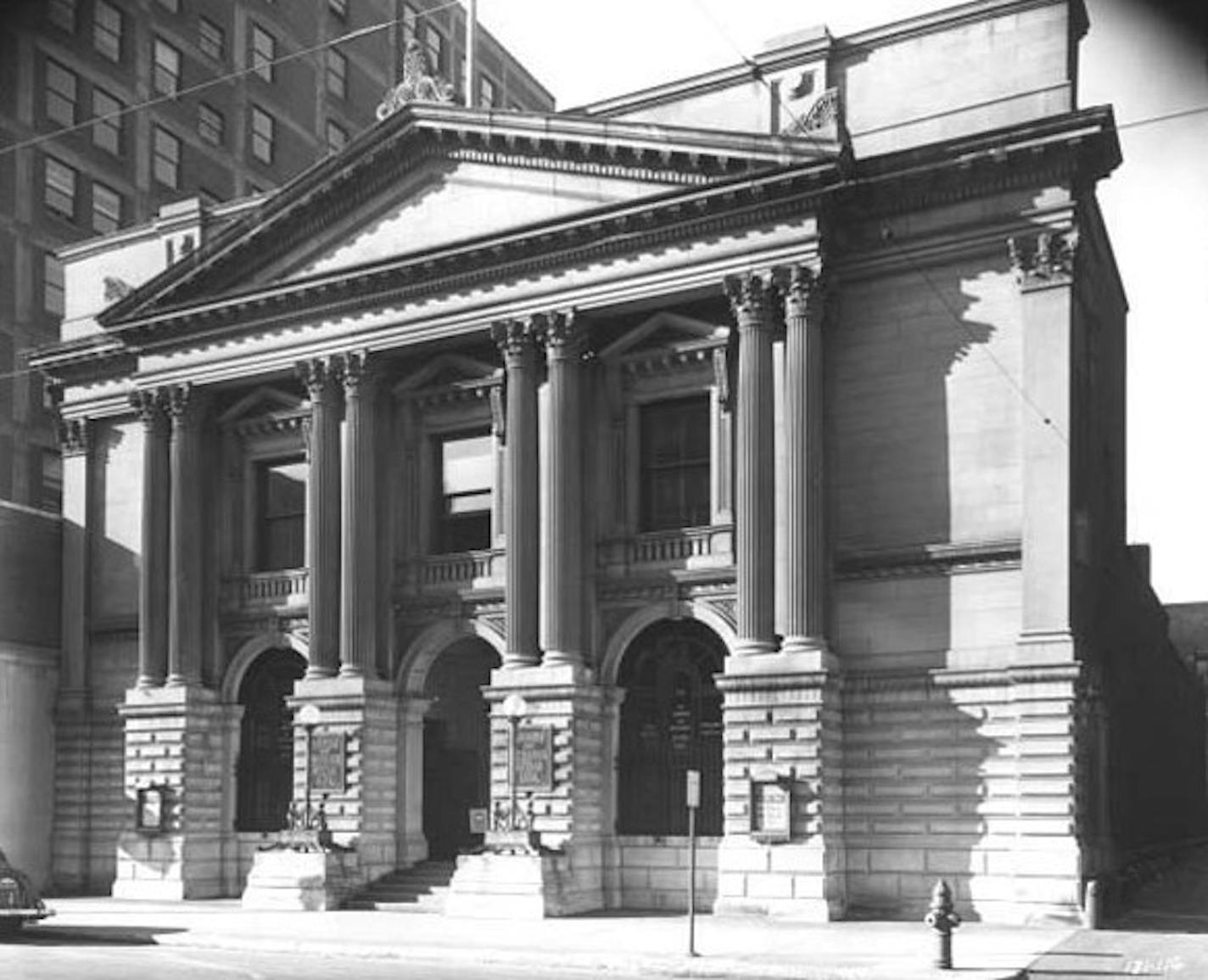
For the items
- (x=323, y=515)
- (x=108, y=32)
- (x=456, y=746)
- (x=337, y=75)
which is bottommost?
(x=456, y=746)

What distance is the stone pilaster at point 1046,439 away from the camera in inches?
1010

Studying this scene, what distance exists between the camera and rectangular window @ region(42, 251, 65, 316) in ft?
186

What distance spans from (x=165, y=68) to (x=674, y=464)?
1540 inches

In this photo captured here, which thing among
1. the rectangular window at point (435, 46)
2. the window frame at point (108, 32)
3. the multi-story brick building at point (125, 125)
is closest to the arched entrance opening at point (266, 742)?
the multi-story brick building at point (125, 125)

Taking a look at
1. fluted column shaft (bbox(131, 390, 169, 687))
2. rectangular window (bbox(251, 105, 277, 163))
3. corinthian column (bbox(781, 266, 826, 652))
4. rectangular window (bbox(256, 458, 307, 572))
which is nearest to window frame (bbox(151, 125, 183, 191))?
rectangular window (bbox(251, 105, 277, 163))

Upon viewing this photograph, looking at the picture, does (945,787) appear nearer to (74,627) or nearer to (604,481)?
(604,481)

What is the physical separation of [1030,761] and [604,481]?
33.5 ft

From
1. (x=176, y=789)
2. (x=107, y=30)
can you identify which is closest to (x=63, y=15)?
(x=107, y=30)

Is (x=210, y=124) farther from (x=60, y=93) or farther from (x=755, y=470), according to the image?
(x=755, y=470)

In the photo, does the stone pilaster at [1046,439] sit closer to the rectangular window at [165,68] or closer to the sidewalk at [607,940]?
the sidewalk at [607,940]

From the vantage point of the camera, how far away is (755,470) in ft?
91.7

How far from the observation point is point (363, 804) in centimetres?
3144

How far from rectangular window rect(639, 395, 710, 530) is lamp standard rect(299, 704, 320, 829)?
7916 mm

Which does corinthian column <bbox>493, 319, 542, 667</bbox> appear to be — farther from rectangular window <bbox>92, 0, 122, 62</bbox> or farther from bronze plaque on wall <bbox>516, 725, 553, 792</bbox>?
rectangular window <bbox>92, 0, 122, 62</bbox>
